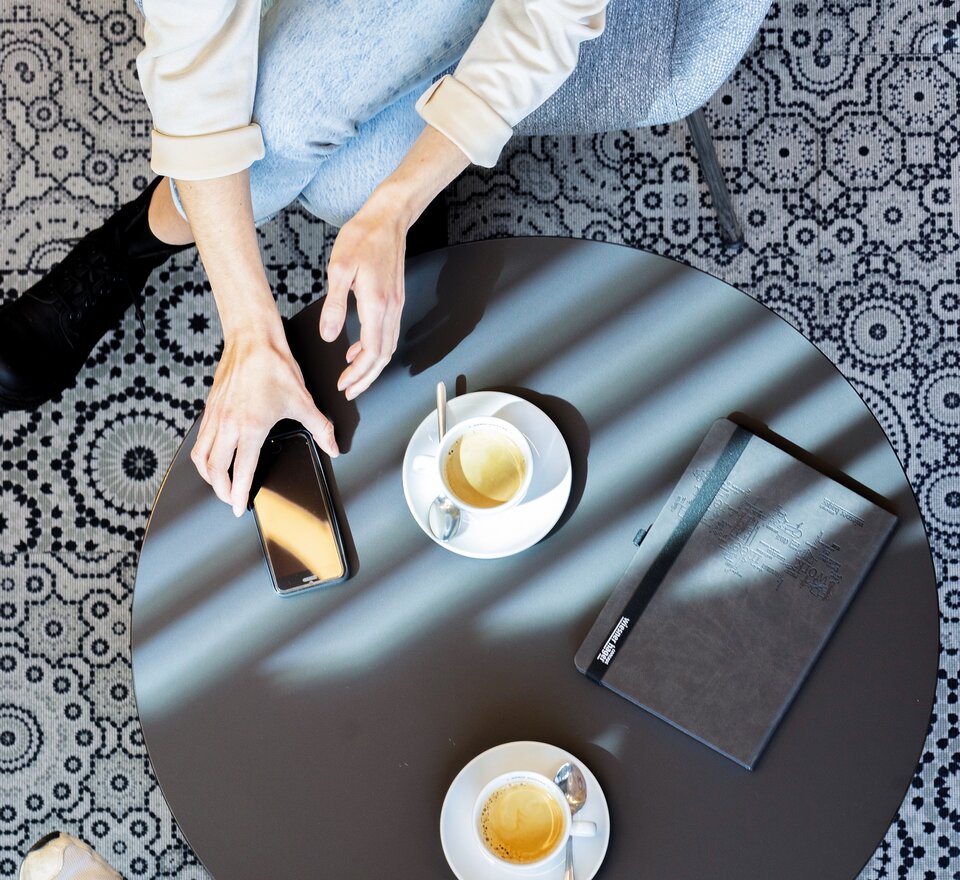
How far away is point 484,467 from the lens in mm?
820

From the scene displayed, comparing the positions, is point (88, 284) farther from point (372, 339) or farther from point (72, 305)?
point (372, 339)

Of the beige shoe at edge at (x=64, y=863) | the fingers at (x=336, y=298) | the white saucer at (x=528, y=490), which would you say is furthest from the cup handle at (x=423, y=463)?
the beige shoe at edge at (x=64, y=863)

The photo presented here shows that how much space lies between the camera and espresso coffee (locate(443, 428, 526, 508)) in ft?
2.68

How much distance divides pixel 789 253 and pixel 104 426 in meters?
1.03

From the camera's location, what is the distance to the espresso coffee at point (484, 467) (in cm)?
82

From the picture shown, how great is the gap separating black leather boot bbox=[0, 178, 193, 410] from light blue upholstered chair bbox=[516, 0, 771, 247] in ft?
1.91

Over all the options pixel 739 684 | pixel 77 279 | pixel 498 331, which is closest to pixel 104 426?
pixel 77 279

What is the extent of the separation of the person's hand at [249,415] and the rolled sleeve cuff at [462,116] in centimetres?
25

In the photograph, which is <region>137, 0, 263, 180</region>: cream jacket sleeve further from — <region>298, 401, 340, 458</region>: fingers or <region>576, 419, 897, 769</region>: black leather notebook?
<region>576, 419, 897, 769</region>: black leather notebook

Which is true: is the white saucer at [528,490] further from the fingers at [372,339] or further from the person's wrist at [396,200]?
the person's wrist at [396,200]

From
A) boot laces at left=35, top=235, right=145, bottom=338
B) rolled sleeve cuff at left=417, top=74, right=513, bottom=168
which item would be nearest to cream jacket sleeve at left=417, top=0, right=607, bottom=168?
rolled sleeve cuff at left=417, top=74, right=513, bottom=168

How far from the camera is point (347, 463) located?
872 millimetres

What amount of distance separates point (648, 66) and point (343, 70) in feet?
1.07

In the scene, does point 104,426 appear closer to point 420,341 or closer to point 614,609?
point 420,341
